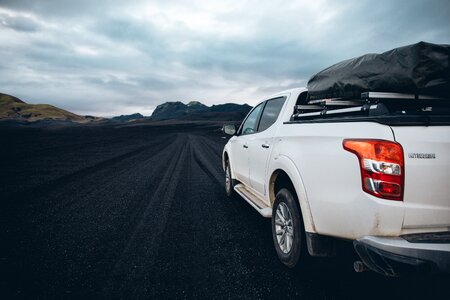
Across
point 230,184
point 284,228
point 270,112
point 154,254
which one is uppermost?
point 270,112

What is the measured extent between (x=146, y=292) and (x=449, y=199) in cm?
261

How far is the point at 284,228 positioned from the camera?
122 inches

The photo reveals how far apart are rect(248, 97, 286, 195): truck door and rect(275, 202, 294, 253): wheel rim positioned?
57 cm

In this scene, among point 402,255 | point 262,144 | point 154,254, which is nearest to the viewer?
point 402,255

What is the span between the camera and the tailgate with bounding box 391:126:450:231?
6.13 ft

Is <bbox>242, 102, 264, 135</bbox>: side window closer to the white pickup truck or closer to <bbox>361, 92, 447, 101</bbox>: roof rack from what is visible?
the white pickup truck

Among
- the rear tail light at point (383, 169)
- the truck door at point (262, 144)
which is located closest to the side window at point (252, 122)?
the truck door at point (262, 144)

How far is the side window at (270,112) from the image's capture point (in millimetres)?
3859

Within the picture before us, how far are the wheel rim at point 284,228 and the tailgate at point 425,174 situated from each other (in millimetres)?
1193

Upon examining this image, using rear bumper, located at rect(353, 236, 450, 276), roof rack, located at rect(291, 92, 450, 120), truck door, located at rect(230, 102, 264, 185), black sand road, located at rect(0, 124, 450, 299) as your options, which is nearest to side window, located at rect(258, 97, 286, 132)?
truck door, located at rect(230, 102, 264, 185)

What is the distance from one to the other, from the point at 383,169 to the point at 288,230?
1.40 m

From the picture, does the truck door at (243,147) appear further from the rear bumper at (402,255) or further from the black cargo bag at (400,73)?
the rear bumper at (402,255)

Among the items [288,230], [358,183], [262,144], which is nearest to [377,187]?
[358,183]

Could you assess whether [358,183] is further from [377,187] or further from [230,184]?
[230,184]
